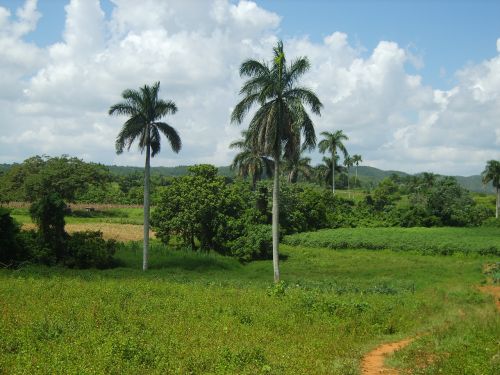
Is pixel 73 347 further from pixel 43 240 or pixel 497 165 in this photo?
pixel 497 165

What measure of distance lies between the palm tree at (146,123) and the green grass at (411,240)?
23.2m

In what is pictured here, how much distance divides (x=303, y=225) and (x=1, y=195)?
47608mm

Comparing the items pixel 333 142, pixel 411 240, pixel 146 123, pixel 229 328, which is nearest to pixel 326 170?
pixel 333 142

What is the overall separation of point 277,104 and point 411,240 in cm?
2620

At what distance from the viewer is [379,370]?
38.3 feet

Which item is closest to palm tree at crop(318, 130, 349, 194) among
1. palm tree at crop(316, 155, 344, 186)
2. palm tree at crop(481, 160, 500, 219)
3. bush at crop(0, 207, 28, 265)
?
palm tree at crop(316, 155, 344, 186)

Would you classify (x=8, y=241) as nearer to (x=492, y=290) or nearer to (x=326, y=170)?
(x=492, y=290)

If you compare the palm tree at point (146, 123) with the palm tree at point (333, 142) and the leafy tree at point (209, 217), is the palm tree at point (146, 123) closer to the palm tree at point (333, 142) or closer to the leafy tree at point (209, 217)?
the leafy tree at point (209, 217)

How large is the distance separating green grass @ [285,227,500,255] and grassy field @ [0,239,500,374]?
18517mm

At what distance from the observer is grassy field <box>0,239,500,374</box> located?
35.8ft

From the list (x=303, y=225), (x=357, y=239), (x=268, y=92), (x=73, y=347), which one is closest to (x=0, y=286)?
(x=73, y=347)

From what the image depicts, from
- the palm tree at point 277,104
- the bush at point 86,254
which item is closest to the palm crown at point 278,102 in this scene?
the palm tree at point 277,104

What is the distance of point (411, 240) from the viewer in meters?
47.1

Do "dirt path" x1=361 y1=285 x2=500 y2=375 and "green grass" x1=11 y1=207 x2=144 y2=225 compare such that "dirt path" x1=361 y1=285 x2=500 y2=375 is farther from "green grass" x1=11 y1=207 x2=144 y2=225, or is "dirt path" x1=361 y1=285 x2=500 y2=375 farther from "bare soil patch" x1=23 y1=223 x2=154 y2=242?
"green grass" x1=11 y1=207 x2=144 y2=225
